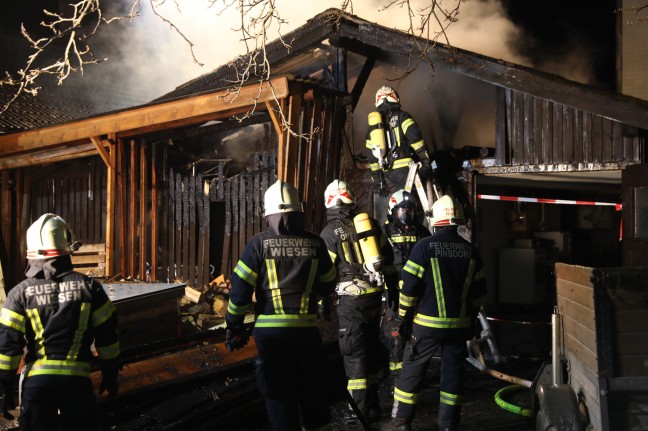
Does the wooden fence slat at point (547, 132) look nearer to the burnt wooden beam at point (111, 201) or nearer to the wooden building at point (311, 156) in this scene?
the wooden building at point (311, 156)

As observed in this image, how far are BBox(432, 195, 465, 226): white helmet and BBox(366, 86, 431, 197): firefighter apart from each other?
275 cm

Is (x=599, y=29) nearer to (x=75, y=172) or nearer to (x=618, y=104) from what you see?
(x=618, y=104)

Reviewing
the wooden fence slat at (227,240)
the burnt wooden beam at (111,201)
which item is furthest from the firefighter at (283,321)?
the burnt wooden beam at (111,201)

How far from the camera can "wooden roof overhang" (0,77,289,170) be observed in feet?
27.4

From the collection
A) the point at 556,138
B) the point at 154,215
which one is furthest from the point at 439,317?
the point at 154,215

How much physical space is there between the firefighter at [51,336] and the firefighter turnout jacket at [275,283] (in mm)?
983

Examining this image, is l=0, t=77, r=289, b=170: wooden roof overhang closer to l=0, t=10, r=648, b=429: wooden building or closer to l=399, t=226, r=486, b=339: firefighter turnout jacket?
l=0, t=10, r=648, b=429: wooden building

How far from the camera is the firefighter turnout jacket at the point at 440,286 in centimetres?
499

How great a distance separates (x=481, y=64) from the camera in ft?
26.1

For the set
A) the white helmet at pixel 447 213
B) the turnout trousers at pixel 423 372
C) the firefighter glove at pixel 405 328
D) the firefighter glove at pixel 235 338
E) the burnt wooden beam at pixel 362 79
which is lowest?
the turnout trousers at pixel 423 372

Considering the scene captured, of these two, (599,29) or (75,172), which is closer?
(75,172)

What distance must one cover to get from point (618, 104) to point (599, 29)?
9524mm

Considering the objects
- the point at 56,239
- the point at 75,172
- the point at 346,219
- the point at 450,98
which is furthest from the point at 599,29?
the point at 56,239

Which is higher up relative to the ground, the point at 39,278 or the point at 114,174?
the point at 114,174
